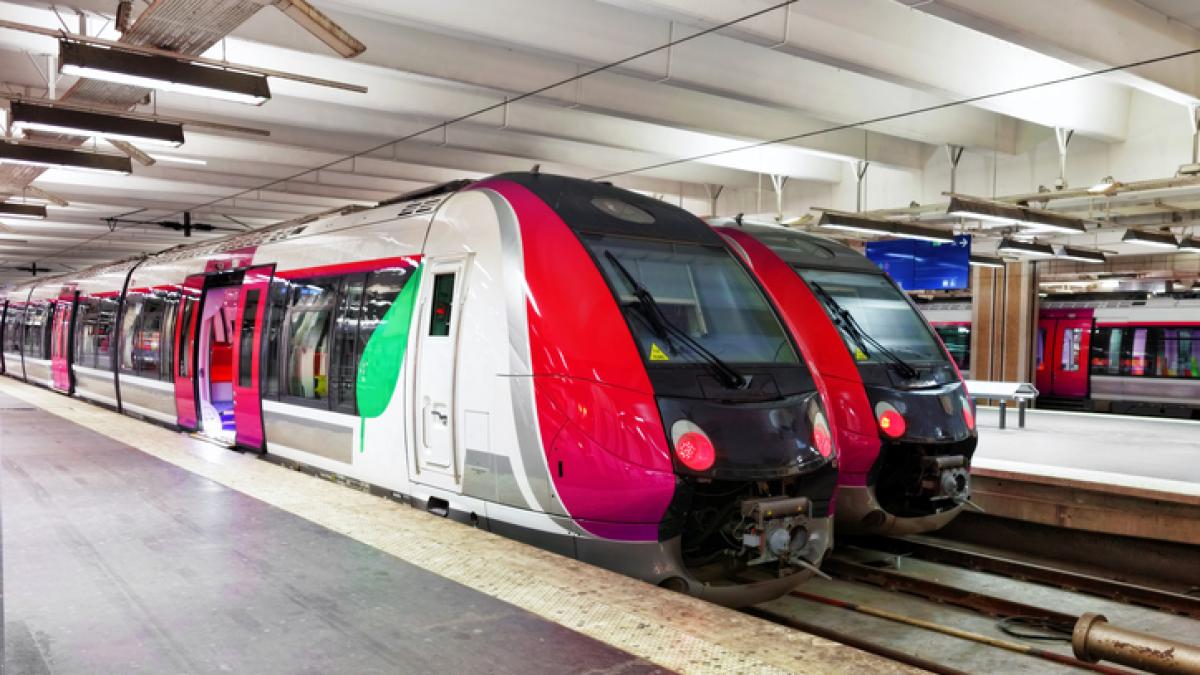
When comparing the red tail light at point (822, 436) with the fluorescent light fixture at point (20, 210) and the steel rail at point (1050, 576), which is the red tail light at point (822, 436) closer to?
the steel rail at point (1050, 576)

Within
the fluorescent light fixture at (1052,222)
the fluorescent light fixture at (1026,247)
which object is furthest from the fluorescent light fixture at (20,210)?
the fluorescent light fixture at (1026,247)

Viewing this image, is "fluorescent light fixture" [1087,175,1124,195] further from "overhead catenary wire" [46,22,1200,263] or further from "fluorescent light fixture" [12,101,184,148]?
"fluorescent light fixture" [12,101,184,148]

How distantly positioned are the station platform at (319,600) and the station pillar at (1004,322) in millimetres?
19746

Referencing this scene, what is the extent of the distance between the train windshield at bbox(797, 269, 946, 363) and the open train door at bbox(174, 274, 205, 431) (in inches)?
303

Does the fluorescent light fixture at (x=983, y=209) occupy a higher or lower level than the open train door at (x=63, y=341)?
higher

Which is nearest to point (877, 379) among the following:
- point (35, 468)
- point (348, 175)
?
point (35, 468)

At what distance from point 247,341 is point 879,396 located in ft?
20.8

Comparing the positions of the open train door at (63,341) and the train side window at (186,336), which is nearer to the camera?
the train side window at (186,336)

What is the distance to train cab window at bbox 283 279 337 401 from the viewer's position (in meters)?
8.31

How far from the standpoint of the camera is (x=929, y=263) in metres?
17.2

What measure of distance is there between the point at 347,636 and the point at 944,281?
1510 centimetres

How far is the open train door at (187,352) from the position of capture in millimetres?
12023

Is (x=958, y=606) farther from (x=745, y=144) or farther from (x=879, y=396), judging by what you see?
(x=745, y=144)

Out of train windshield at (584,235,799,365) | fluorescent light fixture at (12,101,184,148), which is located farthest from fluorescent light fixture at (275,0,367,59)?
fluorescent light fixture at (12,101,184,148)
